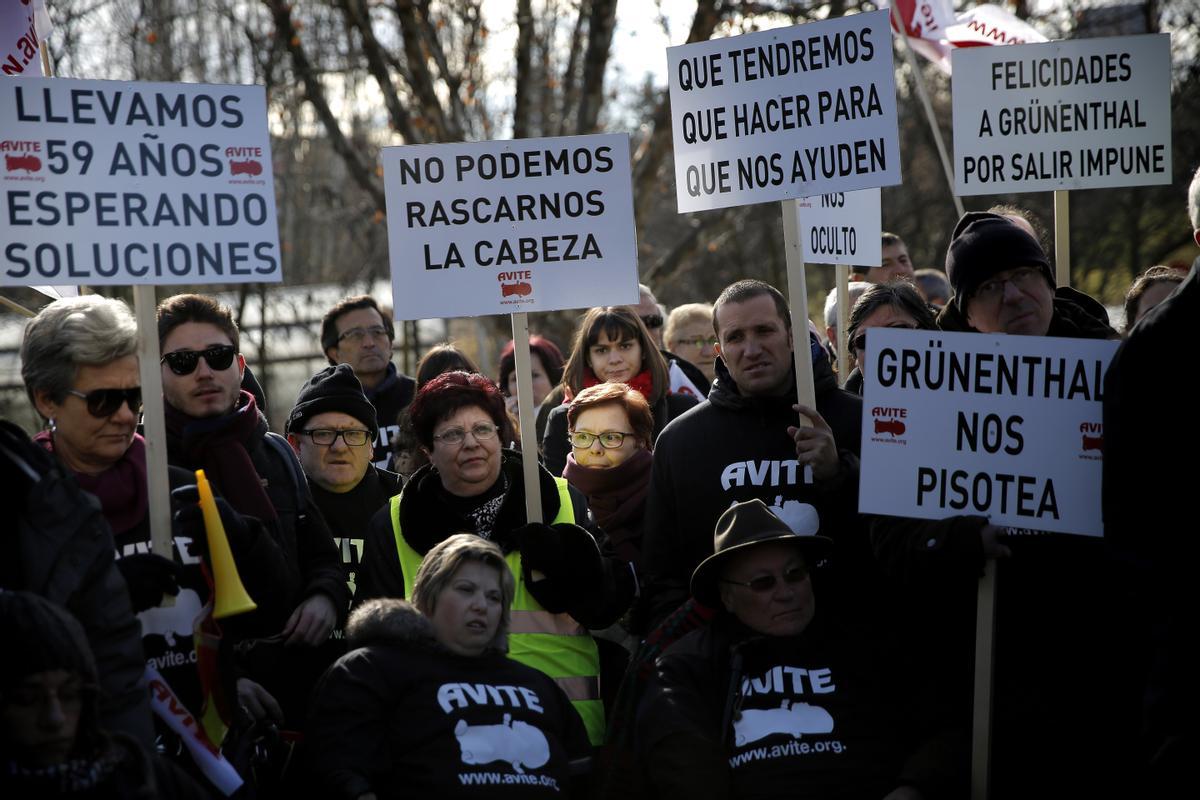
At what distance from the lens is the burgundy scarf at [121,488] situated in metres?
3.90

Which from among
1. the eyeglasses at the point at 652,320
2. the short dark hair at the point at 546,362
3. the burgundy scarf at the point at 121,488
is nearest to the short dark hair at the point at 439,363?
the short dark hair at the point at 546,362

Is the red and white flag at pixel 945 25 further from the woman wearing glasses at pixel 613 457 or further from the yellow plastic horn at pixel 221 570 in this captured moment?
the yellow plastic horn at pixel 221 570

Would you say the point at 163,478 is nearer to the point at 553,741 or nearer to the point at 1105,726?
the point at 553,741

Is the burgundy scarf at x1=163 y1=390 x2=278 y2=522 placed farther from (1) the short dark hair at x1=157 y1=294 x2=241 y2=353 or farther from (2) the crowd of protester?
(1) the short dark hair at x1=157 y1=294 x2=241 y2=353

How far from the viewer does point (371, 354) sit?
23.0ft

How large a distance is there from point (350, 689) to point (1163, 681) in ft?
7.73

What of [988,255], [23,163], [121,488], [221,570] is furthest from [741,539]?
[23,163]

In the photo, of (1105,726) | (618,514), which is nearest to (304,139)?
(618,514)

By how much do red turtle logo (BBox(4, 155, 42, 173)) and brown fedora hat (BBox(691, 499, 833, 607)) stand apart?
251 centimetres

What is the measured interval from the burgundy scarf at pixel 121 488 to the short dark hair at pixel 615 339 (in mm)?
2996

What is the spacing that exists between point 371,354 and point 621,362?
1381mm

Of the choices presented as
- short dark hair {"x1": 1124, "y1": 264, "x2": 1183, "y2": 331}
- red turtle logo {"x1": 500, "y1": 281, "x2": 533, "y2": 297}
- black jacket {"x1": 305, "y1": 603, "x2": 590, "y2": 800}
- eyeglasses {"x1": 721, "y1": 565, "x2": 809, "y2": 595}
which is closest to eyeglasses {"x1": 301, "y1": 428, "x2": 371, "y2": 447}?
red turtle logo {"x1": 500, "y1": 281, "x2": 533, "y2": 297}

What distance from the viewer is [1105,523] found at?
355 cm

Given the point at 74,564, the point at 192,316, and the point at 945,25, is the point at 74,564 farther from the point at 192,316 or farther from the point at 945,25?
the point at 945,25
